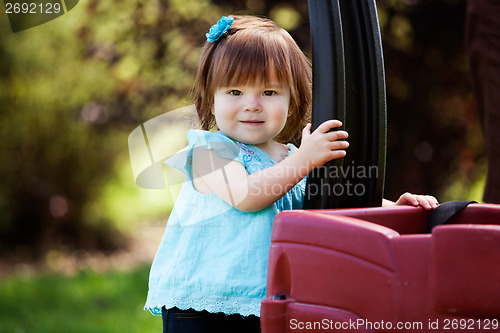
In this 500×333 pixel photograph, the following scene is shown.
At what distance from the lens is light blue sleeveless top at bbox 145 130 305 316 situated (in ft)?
5.10

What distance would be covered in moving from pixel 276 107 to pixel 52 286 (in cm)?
401

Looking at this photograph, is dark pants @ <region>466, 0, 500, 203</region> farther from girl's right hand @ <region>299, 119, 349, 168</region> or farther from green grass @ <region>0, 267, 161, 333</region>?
green grass @ <region>0, 267, 161, 333</region>

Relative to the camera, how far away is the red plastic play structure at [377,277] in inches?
39.4

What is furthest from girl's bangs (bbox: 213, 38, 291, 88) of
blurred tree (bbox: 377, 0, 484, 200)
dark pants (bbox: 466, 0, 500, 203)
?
blurred tree (bbox: 377, 0, 484, 200)

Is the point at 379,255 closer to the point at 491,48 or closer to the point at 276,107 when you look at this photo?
the point at 276,107

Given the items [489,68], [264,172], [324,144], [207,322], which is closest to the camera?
[324,144]

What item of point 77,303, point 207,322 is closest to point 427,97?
point 77,303

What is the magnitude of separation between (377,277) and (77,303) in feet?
13.3

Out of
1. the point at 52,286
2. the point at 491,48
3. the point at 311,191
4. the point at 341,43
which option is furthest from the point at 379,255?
the point at 52,286

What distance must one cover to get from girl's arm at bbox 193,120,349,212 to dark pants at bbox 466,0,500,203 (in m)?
1.53

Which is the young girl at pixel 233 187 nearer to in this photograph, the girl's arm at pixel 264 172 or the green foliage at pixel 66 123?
the girl's arm at pixel 264 172

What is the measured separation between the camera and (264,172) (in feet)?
5.01

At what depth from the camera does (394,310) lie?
1042mm

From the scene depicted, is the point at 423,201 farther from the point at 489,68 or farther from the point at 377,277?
the point at 489,68
